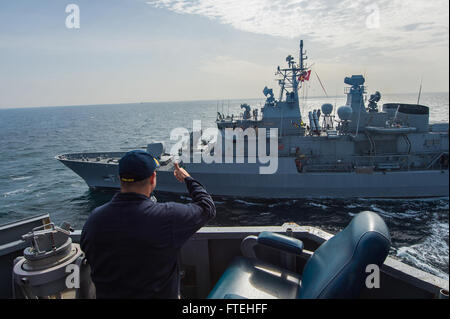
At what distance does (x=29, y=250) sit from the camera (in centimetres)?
188

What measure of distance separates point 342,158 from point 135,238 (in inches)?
536

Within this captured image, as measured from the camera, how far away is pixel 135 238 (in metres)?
1.18

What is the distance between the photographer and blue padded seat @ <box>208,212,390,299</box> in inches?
57.1

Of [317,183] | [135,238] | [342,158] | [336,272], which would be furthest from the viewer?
[342,158]

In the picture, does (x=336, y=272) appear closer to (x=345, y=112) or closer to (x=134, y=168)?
(x=134, y=168)

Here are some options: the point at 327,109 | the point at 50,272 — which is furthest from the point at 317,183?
the point at 50,272

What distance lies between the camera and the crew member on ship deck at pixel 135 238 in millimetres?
1193

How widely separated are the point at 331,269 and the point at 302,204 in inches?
446

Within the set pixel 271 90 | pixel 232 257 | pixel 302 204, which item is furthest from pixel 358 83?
pixel 232 257

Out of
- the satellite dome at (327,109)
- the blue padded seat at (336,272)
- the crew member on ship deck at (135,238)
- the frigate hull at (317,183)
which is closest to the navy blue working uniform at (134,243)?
the crew member on ship deck at (135,238)

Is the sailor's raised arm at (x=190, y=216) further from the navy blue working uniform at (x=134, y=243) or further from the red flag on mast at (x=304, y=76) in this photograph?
the red flag on mast at (x=304, y=76)

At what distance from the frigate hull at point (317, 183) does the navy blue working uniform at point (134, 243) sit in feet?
37.0

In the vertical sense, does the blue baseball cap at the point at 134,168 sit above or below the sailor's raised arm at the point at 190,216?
above

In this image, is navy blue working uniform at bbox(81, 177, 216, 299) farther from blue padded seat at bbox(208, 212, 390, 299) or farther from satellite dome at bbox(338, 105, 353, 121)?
satellite dome at bbox(338, 105, 353, 121)
